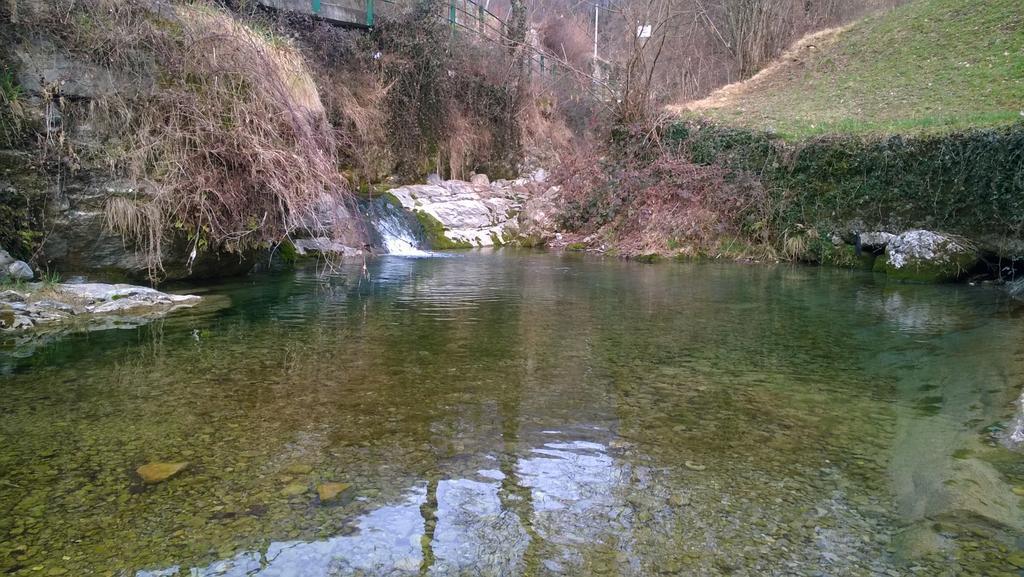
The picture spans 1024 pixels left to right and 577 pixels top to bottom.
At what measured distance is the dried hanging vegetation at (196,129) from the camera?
7.57m

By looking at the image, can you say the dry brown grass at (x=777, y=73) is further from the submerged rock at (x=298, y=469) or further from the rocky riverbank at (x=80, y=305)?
the submerged rock at (x=298, y=469)

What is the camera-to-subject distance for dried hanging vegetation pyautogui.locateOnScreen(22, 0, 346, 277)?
7.57 m

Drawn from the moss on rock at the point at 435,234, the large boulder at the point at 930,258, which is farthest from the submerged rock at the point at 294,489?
the moss on rock at the point at 435,234

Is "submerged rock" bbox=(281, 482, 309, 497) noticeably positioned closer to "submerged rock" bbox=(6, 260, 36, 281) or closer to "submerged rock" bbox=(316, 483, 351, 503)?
"submerged rock" bbox=(316, 483, 351, 503)

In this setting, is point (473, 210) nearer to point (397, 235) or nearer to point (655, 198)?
point (397, 235)

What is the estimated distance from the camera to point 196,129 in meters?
7.80

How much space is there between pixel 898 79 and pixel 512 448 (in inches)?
740

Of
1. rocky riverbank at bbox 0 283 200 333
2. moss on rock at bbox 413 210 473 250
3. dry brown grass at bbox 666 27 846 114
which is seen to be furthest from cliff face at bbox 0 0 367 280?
dry brown grass at bbox 666 27 846 114

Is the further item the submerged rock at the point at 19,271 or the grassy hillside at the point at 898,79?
the grassy hillside at the point at 898,79

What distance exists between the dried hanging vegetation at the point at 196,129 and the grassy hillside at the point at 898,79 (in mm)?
11076

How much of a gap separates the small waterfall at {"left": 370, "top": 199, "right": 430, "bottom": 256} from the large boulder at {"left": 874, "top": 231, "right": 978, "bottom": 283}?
8.92m

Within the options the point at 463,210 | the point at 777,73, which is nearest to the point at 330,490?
the point at 463,210

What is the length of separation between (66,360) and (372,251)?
849cm

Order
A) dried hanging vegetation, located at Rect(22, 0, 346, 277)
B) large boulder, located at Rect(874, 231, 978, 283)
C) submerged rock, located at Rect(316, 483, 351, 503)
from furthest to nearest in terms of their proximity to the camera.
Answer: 1. large boulder, located at Rect(874, 231, 978, 283)
2. dried hanging vegetation, located at Rect(22, 0, 346, 277)
3. submerged rock, located at Rect(316, 483, 351, 503)
